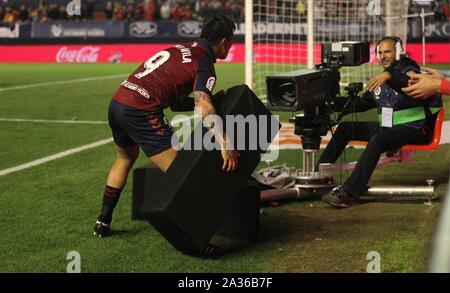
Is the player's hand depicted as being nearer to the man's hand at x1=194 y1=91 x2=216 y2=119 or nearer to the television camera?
the man's hand at x1=194 y1=91 x2=216 y2=119

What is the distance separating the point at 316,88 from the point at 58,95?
12.5 metres

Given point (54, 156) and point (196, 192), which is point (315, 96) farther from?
point (54, 156)

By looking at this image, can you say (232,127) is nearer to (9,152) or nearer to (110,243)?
(110,243)

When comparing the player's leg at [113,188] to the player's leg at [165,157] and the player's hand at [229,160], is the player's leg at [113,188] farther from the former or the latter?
the player's hand at [229,160]

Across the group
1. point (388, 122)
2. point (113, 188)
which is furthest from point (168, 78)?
point (388, 122)

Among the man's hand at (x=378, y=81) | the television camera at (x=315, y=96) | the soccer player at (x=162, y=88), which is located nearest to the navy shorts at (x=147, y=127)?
the soccer player at (x=162, y=88)

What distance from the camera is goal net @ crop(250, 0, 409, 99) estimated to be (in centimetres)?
1828

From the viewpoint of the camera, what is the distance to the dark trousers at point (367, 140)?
7461 mm

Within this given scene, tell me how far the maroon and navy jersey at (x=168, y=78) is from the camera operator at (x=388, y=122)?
199cm

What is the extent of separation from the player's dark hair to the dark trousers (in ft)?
6.76

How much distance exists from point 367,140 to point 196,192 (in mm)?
3071

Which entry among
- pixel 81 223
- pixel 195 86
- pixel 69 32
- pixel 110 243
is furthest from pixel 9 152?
pixel 69 32

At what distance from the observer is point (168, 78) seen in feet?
19.7
